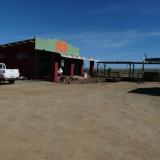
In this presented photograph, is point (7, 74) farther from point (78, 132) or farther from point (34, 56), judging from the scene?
point (78, 132)

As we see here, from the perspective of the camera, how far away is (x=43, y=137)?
9.31 metres

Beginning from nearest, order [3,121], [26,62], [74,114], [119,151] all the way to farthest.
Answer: [119,151] → [3,121] → [74,114] → [26,62]

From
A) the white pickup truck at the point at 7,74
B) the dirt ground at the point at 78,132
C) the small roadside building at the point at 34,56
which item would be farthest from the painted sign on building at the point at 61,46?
the dirt ground at the point at 78,132

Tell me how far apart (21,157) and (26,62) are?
29.1 meters

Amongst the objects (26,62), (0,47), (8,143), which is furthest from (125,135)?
(0,47)

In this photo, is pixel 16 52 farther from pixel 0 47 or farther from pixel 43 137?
pixel 43 137

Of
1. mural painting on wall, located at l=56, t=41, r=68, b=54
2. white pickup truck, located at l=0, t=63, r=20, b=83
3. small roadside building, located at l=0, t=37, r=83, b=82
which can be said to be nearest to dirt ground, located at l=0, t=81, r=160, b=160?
white pickup truck, located at l=0, t=63, r=20, b=83

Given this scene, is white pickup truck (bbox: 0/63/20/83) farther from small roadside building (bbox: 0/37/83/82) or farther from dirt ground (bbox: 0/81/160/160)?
dirt ground (bbox: 0/81/160/160)

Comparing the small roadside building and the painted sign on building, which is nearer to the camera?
the small roadside building

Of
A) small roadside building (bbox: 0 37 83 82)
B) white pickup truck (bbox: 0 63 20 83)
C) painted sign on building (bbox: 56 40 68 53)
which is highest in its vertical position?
painted sign on building (bbox: 56 40 68 53)

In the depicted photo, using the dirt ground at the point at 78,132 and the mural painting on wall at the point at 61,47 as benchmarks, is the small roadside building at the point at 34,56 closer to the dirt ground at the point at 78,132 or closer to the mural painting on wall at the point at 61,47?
the mural painting on wall at the point at 61,47

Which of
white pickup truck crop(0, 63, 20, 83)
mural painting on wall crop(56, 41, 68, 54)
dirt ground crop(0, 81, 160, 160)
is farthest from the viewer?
mural painting on wall crop(56, 41, 68, 54)

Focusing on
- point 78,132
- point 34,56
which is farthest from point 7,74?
point 78,132

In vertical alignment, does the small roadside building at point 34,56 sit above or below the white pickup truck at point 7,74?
above
